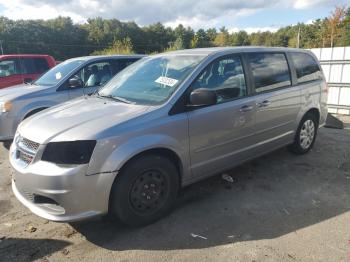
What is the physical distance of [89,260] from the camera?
306 cm

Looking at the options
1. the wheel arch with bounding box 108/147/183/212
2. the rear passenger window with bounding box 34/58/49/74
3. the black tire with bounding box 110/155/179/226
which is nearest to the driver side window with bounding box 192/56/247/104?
the wheel arch with bounding box 108/147/183/212

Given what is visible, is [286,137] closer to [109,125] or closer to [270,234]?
[270,234]

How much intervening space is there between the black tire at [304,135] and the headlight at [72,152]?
3.69 m

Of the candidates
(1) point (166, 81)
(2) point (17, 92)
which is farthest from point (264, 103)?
(2) point (17, 92)

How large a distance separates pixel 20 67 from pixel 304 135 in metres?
8.67

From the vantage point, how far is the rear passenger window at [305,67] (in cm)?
537

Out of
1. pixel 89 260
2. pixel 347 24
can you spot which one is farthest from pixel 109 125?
pixel 347 24

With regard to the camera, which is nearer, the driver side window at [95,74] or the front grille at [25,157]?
the front grille at [25,157]

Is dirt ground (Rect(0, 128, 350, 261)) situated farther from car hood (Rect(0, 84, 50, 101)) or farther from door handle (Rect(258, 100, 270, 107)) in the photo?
car hood (Rect(0, 84, 50, 101))

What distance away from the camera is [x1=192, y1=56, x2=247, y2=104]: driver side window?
13.0ft

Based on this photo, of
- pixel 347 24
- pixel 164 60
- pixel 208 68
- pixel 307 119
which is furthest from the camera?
pixel 347 24

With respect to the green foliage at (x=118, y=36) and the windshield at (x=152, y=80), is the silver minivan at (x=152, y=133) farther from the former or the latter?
the green foliage at (x=118, y=36)

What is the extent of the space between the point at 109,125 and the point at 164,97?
0.76 m

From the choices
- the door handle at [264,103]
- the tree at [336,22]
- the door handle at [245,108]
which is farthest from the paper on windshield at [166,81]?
the tree at [336,22]
